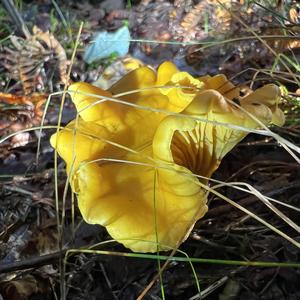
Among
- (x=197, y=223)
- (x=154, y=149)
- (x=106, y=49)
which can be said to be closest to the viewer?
(x=154, y=149)

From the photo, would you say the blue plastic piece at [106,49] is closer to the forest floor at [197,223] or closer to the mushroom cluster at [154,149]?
the forest floor at [197,223]

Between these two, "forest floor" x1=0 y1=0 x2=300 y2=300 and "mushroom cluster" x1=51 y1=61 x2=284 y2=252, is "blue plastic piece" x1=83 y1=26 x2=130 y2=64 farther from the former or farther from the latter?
"mushroom cluster" x1=51 y1=61 x2=284 y2=252

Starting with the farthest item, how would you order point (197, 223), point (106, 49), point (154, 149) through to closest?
point (106, 49), point (197, 223), point (154, 149)

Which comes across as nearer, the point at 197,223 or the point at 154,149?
the point at 154,149

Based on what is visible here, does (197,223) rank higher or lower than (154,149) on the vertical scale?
lower

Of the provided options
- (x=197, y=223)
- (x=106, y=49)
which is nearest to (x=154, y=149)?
(x=197, y=223)

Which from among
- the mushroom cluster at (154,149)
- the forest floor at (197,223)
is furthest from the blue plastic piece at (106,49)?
the mushroom cluster at (154,149)

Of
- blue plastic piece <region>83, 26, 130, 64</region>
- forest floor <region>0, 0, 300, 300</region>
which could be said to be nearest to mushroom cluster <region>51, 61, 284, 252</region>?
forest floor <region>0, 0, 300, 300</region>

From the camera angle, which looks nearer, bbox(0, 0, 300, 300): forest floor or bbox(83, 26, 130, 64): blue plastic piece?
bbox(0, 0, 300, 300): forest floor

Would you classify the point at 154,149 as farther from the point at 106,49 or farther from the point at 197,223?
the point at 106,49

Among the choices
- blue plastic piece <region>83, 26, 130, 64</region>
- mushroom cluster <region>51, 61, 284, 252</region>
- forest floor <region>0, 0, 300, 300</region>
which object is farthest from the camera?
blue plastic piece <region>83, 26, 130, 64</region>
